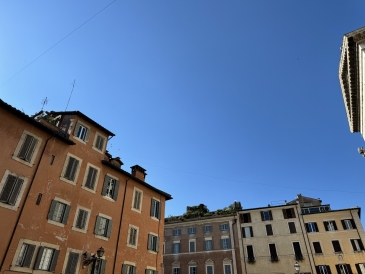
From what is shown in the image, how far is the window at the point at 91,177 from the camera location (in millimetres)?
22062

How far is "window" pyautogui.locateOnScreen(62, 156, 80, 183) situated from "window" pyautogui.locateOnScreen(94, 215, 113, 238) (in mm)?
3887

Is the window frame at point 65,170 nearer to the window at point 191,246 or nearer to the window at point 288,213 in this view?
the window at point 191,246

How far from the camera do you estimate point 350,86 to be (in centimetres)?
2309

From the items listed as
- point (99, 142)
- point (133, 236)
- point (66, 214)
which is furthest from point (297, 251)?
point (66, 214)

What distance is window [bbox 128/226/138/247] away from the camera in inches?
939

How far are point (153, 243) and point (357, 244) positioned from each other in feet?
105

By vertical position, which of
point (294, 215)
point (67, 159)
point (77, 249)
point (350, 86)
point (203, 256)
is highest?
point (350, 86)

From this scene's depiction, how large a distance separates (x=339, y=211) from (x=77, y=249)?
39869 millimetres

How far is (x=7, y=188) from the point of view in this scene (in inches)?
660

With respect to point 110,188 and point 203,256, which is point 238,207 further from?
point 110,188

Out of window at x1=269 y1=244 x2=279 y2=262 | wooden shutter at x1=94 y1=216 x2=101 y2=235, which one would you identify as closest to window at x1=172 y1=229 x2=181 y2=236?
window at x1=269 y1=244 x2=279 y2=262

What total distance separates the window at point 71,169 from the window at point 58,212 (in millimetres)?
2035

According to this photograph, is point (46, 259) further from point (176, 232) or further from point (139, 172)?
point (176, 232)

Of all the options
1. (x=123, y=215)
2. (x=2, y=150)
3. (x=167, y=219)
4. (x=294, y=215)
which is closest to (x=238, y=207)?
(x=294, y=215)
